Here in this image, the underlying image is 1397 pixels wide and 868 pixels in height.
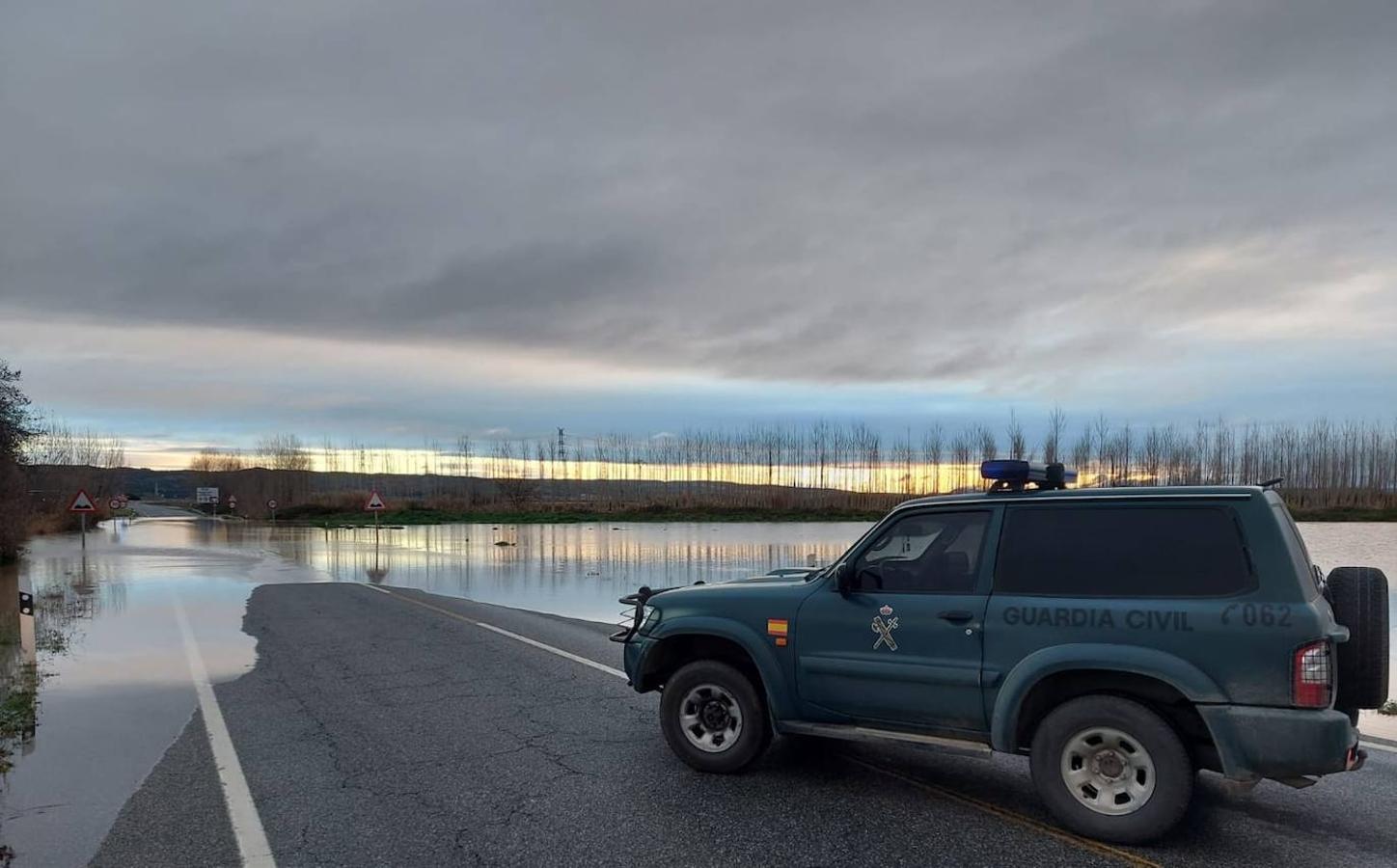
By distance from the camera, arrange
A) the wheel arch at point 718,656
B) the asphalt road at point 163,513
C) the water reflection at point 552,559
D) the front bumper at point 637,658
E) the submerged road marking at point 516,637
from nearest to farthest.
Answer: the wheel arch at point 718,656
the front bumper at point 637,658
the submerged road marking at point 516,637
the water reflection at point 552,559
the asphalt road at point 163,513

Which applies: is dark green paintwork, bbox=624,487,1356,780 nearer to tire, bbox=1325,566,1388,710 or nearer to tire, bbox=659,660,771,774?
tire, bbox=659,660,771,774

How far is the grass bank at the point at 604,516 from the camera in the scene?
225ft

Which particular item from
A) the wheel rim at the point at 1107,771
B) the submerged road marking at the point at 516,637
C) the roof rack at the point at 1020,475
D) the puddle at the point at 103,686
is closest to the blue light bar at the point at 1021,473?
the roof rack at the point at 1020,475

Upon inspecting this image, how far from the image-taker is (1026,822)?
16.5ft

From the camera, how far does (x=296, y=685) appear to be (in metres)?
8.95

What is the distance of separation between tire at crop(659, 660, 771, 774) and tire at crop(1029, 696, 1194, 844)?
181 cm

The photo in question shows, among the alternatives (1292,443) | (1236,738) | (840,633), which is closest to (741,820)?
(840,633)

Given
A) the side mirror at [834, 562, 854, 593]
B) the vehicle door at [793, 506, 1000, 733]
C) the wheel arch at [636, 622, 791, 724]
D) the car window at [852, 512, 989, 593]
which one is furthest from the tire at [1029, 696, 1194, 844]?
the wheel arch at [636, 622, 791, 724]

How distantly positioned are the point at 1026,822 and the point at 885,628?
1.32 meters

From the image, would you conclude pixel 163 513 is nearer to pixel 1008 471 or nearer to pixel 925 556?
pixel 925 556

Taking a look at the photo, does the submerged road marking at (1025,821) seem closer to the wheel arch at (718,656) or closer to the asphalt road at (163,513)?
the wheel arch at (718,656)

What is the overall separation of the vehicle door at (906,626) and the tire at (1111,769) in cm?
43

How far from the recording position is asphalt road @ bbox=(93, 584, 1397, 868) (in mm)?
4625

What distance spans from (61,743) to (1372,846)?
903cm
